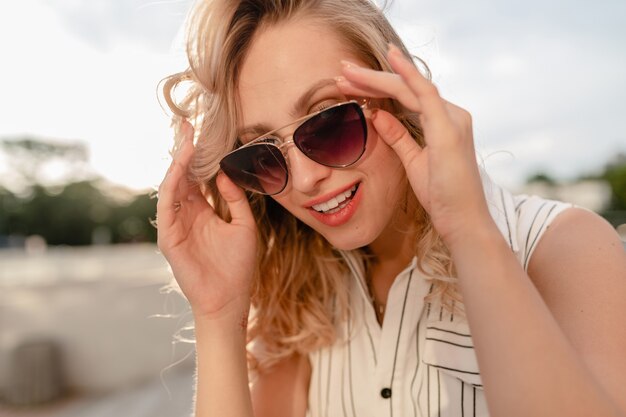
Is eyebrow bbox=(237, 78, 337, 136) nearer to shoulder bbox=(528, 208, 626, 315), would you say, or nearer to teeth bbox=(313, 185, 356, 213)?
teeth bbox=(313, 185, 356, 213)

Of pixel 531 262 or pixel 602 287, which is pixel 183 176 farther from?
pixel 602 287

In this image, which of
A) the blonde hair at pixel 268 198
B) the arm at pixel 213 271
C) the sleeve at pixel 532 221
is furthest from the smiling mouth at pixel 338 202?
the sleeve at pixel 532 221

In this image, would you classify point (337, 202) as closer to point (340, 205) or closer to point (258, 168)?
point (340, 205)

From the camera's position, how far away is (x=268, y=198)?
96.4 inches

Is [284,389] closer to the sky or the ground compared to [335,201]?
closer to the ground

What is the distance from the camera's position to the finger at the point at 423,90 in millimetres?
1285

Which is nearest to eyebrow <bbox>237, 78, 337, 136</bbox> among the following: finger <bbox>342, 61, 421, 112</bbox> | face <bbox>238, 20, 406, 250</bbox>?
face <bbox>238, 20, 406, 250</bbox>

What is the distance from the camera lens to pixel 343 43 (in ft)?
6.03

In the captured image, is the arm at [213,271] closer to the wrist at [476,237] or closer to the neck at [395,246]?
the neck at [395,246]

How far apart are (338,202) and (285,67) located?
0.49m

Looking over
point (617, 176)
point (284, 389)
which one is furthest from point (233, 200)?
point (617, 176)

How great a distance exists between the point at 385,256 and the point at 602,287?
3.19ft

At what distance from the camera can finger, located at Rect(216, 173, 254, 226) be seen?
210 centimetres

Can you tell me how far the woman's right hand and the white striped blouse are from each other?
488 millimetres
